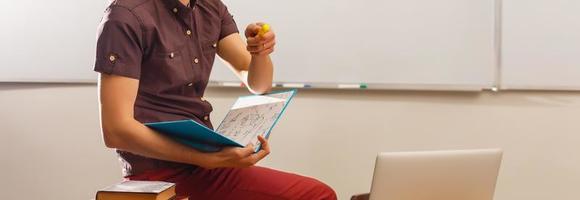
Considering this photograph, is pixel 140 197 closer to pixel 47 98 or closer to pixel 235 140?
pixel 235 140

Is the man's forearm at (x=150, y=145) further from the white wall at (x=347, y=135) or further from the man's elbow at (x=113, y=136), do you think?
the white wall at (x=347, y=135)

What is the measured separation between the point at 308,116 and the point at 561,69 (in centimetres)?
93

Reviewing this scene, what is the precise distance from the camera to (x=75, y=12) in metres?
2.48

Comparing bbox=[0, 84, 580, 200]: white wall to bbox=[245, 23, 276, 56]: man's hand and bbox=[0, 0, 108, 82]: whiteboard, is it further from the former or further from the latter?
bbox=[245, 23, 276, 56]: man's hand

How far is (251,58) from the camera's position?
159cm

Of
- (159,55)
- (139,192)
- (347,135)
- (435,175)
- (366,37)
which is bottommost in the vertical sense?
(347,135)

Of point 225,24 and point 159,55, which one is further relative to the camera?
point 225,24

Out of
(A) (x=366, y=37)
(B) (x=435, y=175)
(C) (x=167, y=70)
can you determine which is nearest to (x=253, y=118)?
(C) (x=167, y=70)

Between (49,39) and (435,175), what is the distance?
1.70 m

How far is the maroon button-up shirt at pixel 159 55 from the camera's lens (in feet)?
4.15

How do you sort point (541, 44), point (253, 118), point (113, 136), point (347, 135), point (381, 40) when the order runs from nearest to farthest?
point (113, 136), point (253, 118), point (541, 44), point (381, 40), point (347, 135)

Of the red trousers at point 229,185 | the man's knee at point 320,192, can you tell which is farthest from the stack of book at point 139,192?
the man's knee at point 320,192

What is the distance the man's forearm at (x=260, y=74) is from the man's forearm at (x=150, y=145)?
36 cm

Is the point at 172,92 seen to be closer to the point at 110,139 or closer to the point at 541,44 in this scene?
the point at 110,139
